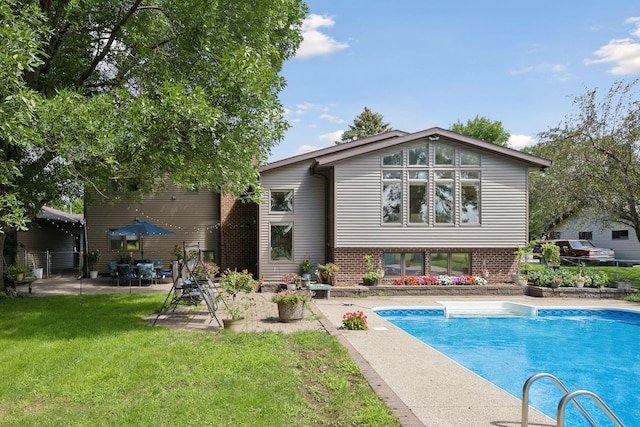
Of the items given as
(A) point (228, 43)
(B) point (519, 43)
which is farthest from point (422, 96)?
(A) point (228, 43)

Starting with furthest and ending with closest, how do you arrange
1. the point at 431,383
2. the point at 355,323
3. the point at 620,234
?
the point at 620,234 → the point at 355,323 → the point at 431,383

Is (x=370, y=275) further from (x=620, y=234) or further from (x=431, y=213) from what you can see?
(x=620, y=234)

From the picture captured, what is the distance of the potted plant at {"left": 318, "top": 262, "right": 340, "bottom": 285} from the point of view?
15844 mm

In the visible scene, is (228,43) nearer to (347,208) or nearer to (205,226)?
(347,208)

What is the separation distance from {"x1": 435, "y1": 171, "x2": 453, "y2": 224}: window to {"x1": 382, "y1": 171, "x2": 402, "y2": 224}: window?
4.56 feet

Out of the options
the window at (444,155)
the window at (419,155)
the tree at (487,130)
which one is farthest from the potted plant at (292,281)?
the tree at (487,130)

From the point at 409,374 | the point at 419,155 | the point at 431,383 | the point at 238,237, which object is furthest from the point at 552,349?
the point at 238,237

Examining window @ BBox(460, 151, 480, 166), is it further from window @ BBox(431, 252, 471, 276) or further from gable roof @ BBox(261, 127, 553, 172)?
window @ BBox(431, 252, 471, 276)

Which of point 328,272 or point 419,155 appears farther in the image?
point 419,155

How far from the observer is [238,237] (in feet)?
64.9

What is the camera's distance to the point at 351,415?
4727mm

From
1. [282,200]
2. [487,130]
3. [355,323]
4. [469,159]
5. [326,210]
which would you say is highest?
[487,130]

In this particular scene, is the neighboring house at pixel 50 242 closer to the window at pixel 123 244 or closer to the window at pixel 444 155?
the window at pixel 123 244

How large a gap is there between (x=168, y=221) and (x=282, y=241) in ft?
20.5
